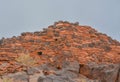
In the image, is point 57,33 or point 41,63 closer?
point 41,63

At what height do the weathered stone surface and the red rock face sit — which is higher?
the red rock face

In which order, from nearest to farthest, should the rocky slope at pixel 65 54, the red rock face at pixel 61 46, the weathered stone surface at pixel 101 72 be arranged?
the rocky slope at pixel 65 54 → the weathered stone surface at pixel 101 72 → the red rock face at pixel 61 46

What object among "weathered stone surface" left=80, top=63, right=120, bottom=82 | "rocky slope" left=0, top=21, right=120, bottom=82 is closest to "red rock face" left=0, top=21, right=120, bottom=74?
"rocky slope" left=0, top=21, right=120, bottom=82

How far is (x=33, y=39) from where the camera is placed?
242 feet

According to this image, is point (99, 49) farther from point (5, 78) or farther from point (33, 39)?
point (5, 78)

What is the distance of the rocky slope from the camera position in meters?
64.2

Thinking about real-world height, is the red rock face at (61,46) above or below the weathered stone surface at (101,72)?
above

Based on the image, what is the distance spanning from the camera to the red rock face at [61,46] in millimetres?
67562

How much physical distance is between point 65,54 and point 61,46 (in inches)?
104

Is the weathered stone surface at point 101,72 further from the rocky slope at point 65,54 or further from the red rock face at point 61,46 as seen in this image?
the red rock face at point 61,46

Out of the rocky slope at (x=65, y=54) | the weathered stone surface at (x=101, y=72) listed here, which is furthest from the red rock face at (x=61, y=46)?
the weathered stone surface at (x=101, y=72)

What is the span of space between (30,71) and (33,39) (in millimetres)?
10760

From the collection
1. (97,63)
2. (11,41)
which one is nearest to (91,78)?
(97,63)

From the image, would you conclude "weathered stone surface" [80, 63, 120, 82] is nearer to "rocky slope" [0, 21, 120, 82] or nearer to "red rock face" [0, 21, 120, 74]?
"rocky slope" [0, 21, 120, 82]
